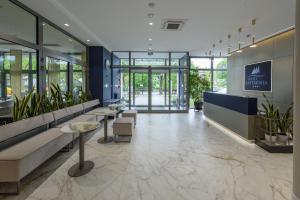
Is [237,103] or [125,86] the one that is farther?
[125,86]

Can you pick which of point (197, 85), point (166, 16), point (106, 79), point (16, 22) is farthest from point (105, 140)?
point (197, 85)

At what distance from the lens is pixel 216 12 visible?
541cm

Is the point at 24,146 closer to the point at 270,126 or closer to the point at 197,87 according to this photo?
the point at 270,126

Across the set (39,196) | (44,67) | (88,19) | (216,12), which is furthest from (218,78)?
(39,196)

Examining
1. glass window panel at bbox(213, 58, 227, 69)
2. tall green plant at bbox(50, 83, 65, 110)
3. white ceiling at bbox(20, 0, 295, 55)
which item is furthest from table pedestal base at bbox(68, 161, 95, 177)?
glass window panel at bbox(213, 58, 227, 69)

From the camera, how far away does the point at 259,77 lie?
8562 mm

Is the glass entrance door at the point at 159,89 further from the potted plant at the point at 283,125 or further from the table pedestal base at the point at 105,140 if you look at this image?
the potted plant at the point at 283,125

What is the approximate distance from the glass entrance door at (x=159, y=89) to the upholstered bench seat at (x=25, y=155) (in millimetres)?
8030

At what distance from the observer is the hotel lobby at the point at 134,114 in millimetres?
3111

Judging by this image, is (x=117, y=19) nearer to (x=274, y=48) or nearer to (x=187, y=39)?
(x=187, y=39)

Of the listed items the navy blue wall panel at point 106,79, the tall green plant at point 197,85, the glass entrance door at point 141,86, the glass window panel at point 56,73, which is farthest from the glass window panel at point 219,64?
the glass window panel at point 56,73

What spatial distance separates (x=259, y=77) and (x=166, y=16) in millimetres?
4951

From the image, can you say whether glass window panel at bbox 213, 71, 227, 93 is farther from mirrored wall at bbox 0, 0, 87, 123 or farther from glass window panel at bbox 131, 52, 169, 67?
mirrored wall at bbox 0, 0, 87, 123

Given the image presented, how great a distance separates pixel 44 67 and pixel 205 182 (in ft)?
15.7
